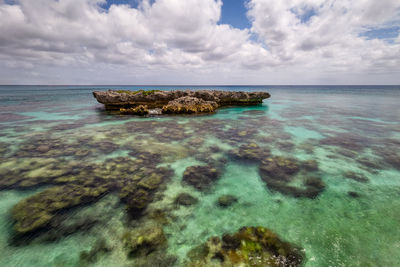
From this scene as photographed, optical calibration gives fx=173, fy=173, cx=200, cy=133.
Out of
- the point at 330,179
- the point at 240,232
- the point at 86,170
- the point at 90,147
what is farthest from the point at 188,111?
the point at 240,232

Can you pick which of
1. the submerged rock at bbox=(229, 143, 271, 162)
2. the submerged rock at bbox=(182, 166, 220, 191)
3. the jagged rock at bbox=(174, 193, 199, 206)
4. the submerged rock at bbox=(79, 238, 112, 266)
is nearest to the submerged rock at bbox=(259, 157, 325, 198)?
the submerged rock at bbox=(229, 143, 271, 162)

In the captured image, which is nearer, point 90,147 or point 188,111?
point 90,147

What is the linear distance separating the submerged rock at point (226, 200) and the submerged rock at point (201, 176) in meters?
0.77

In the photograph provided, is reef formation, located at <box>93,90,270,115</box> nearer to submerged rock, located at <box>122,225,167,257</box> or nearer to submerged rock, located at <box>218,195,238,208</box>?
submerged rock, located at <box>218,195,238,208</box>

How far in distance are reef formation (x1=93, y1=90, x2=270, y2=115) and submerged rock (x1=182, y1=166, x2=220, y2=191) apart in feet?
54.5

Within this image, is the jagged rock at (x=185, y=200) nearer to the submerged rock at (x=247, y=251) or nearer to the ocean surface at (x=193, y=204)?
the ocean surface at (x=193, y=204)

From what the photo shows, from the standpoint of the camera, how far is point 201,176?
24.5ft

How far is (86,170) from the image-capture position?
7.67 metres

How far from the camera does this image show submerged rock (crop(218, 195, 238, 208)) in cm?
578

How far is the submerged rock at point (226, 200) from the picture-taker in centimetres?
578

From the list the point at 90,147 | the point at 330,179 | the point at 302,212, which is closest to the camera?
the point at 302,212

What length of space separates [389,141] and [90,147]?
19736mm

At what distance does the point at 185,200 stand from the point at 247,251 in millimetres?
2523

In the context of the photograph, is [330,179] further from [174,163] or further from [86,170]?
[86,170]
